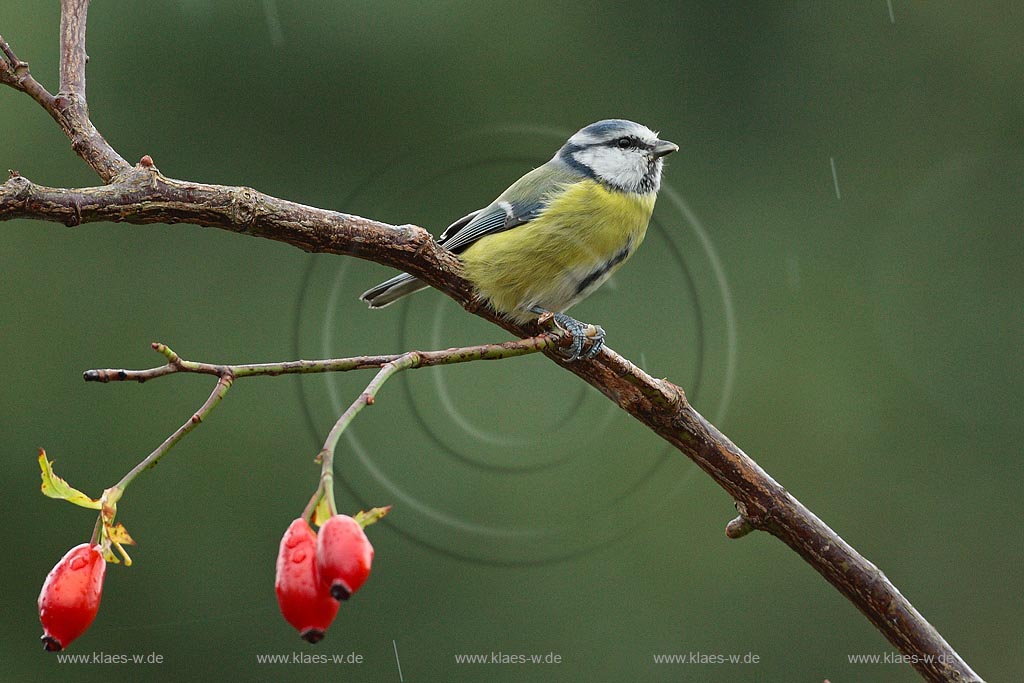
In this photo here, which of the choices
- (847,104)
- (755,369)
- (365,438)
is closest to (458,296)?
(365,438)

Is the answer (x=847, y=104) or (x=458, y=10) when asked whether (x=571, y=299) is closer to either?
(x=458, y=10)

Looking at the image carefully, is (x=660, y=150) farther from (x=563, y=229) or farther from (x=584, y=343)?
(x=584, y=343)

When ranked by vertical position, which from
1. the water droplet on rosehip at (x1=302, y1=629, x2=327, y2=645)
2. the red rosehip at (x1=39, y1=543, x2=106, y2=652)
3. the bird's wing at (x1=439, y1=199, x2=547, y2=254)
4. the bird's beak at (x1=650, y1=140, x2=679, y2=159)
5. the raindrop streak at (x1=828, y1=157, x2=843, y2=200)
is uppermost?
the raindrop streak at (x1=828, y1=157, x2=843, y2=200)

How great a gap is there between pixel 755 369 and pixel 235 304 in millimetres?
1599

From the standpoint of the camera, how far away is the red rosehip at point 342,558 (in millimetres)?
626

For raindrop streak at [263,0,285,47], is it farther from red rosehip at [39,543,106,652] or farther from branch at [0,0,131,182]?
red rosehip at [39,543,106,652]

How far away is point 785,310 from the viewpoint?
344 centimetres

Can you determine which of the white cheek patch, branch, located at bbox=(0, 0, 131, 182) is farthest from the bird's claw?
the white cheek patch

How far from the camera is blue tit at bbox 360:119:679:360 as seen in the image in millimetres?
1462

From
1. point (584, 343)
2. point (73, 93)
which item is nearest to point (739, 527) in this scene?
point (584, 343)

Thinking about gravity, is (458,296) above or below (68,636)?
above

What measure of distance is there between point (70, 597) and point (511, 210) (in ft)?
3.30

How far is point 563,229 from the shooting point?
1.55 metres

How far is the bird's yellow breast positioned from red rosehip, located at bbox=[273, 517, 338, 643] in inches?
30.4
